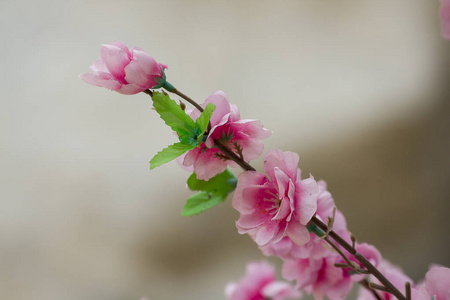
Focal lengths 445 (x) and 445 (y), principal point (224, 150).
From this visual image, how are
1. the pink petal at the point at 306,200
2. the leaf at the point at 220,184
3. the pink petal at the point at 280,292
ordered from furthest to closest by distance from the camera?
the pink petal at the point at 280,292, the leaf at the point at 220,184, the pink petal at the point at 306,200

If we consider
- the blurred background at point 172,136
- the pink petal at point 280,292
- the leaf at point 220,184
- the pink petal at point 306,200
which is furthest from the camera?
the blurred background at point 172,136

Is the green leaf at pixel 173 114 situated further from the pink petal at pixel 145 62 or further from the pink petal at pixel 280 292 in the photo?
the pink petal at pixel 280 292

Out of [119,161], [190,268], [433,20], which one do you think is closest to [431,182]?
[433,20]

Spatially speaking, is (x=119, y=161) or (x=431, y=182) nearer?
(x=119, y=161)

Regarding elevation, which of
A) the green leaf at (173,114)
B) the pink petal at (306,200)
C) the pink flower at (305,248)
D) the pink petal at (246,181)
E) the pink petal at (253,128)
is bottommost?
the pink flower at (305,248)

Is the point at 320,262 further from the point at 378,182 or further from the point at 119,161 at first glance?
the point at 378,182

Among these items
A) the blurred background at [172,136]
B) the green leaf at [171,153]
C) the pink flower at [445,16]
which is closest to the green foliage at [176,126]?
the green leaf at [171,153]

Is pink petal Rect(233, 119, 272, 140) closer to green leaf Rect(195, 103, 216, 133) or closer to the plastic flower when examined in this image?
green leaf Rect(195, 103, 216, 133)

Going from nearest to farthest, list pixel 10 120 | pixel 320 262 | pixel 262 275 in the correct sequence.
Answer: pixel 320 262 < pixel 262 275 < pixel 10 120

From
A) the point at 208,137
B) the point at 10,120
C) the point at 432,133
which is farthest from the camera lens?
the point at 432,133
